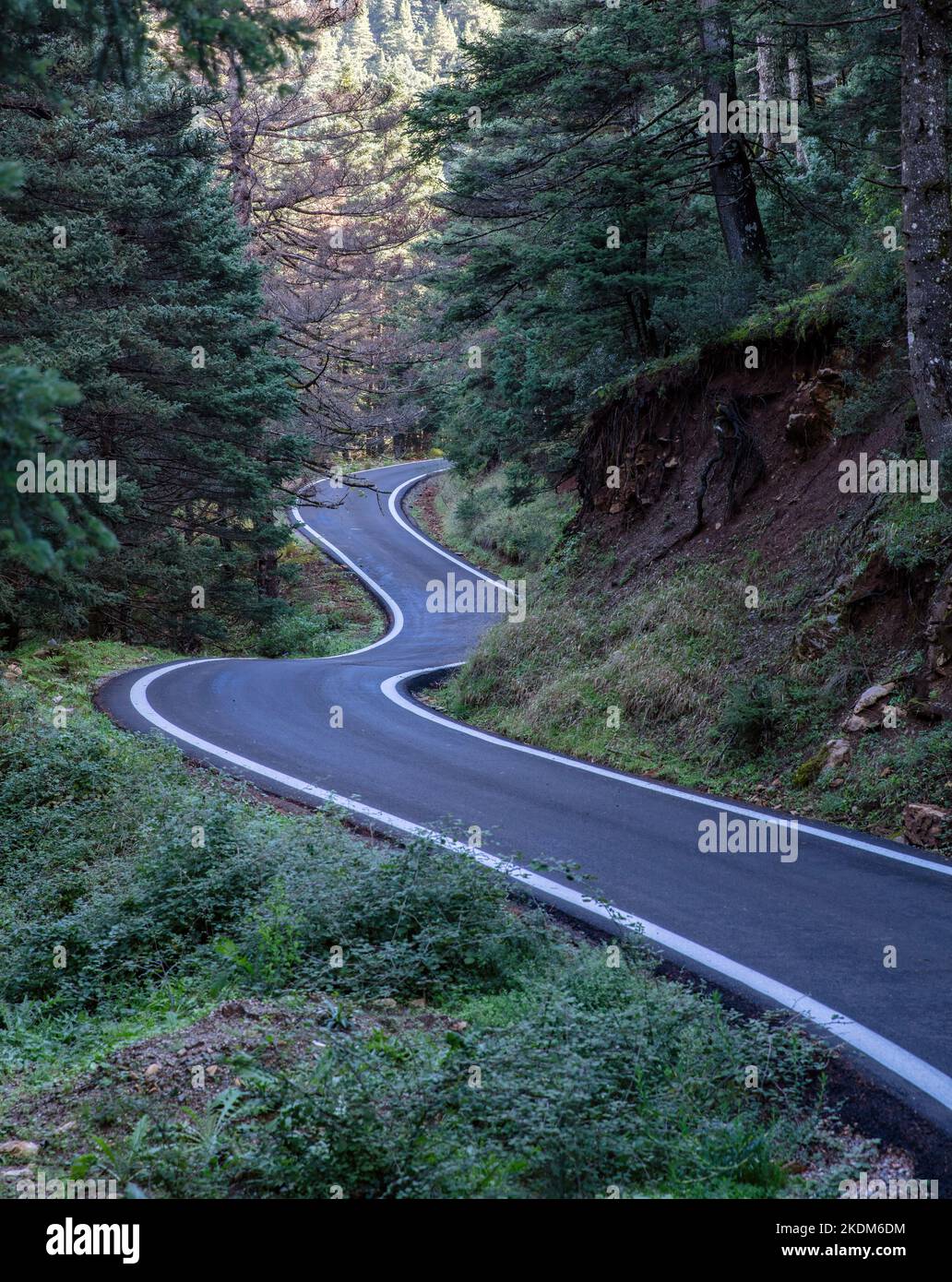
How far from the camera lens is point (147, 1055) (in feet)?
16.8

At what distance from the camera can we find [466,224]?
24.0 m

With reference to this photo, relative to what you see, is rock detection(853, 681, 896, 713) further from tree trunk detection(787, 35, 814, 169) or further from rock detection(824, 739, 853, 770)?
tree trunk detection(787, 35, 814, 169)

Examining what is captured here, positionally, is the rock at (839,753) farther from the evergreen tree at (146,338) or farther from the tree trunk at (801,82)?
the tree trunk at (801,82)

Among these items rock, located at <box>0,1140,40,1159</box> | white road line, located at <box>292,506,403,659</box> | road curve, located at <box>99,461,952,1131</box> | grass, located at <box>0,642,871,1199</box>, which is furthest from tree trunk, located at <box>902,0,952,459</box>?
white road line, located at <box>292,506,403,659</box>

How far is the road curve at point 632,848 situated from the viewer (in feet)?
18.7

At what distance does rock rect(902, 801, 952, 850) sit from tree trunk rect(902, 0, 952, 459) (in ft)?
13.4

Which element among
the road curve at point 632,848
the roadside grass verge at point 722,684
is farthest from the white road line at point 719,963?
the roadside grass verge at point 722,684

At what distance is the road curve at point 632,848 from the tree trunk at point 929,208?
4954 mm

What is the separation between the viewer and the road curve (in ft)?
18.7

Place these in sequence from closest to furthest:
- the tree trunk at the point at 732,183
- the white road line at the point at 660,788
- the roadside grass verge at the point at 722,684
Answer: the white road line at the point at 660,788 → the roadside grass verge at the point at 722,684 → the tree trunk at the point at 732,183
